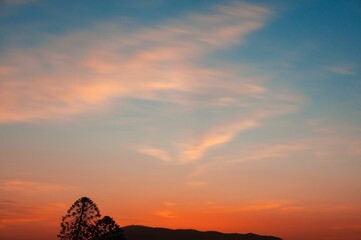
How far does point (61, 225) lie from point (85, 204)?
497cm

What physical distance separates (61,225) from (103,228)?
6.68 m

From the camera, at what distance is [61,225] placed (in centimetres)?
5988

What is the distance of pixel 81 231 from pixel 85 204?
4466mm

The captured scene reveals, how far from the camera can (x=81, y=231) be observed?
60531 millimetres

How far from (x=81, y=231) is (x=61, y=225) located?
3317 mm

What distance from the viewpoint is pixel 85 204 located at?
60.4m

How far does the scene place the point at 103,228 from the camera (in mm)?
61531

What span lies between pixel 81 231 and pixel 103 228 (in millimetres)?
3516

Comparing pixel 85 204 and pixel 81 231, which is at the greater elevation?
pixel 85 204

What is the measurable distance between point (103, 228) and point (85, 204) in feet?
16.8
